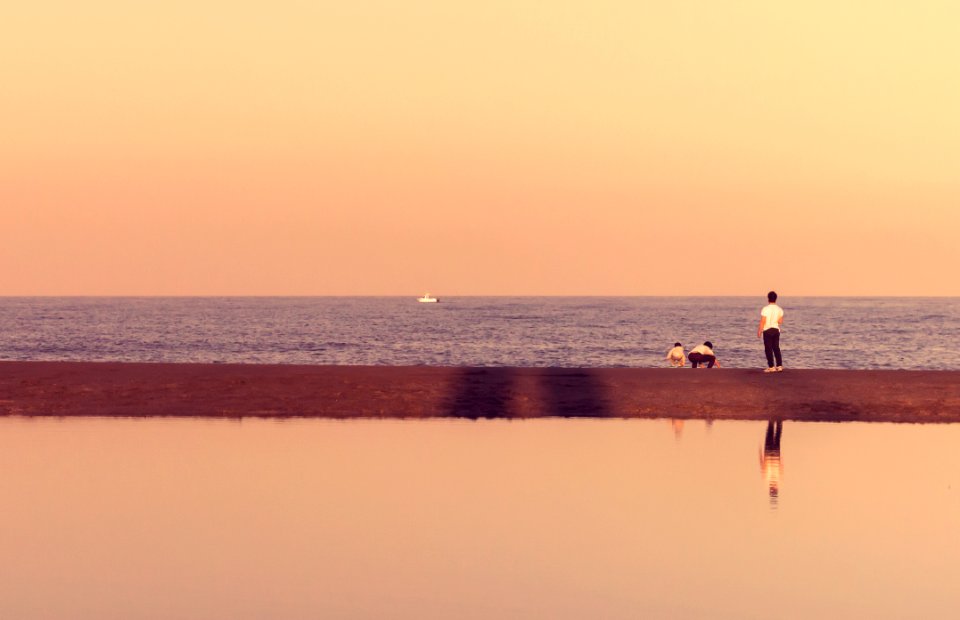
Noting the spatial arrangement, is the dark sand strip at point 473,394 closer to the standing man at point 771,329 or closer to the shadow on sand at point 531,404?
the shadow on sand at point 531,404

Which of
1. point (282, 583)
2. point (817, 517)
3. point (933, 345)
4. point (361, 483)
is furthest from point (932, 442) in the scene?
point (933, 345)

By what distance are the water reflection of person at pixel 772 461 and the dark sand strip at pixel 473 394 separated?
244 centimetres

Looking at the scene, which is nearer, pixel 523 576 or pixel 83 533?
pixel 523 576

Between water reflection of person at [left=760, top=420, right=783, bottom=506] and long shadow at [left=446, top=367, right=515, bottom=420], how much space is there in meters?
4.79

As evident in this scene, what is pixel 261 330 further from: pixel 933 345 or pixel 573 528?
pixel 573 528

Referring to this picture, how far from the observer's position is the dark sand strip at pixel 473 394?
2377 cm

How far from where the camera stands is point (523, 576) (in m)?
10.0

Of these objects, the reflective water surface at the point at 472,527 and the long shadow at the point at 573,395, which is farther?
the long shadow at the point at 573,395

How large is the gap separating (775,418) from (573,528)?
1232 cm

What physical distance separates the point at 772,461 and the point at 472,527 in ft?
21.3

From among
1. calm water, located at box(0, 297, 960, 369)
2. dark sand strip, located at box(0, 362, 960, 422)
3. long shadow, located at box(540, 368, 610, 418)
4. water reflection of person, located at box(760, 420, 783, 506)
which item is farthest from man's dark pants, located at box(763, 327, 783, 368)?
calm water, located at box(0, 297, 960, 369)

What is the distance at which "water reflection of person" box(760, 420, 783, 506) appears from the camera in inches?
580

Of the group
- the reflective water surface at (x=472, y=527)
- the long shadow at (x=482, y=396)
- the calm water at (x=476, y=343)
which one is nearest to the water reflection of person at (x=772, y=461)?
the reflective water surface at (x=472, y=527)

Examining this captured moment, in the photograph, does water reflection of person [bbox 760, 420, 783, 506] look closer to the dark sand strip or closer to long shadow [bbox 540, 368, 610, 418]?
the dark sand strip
